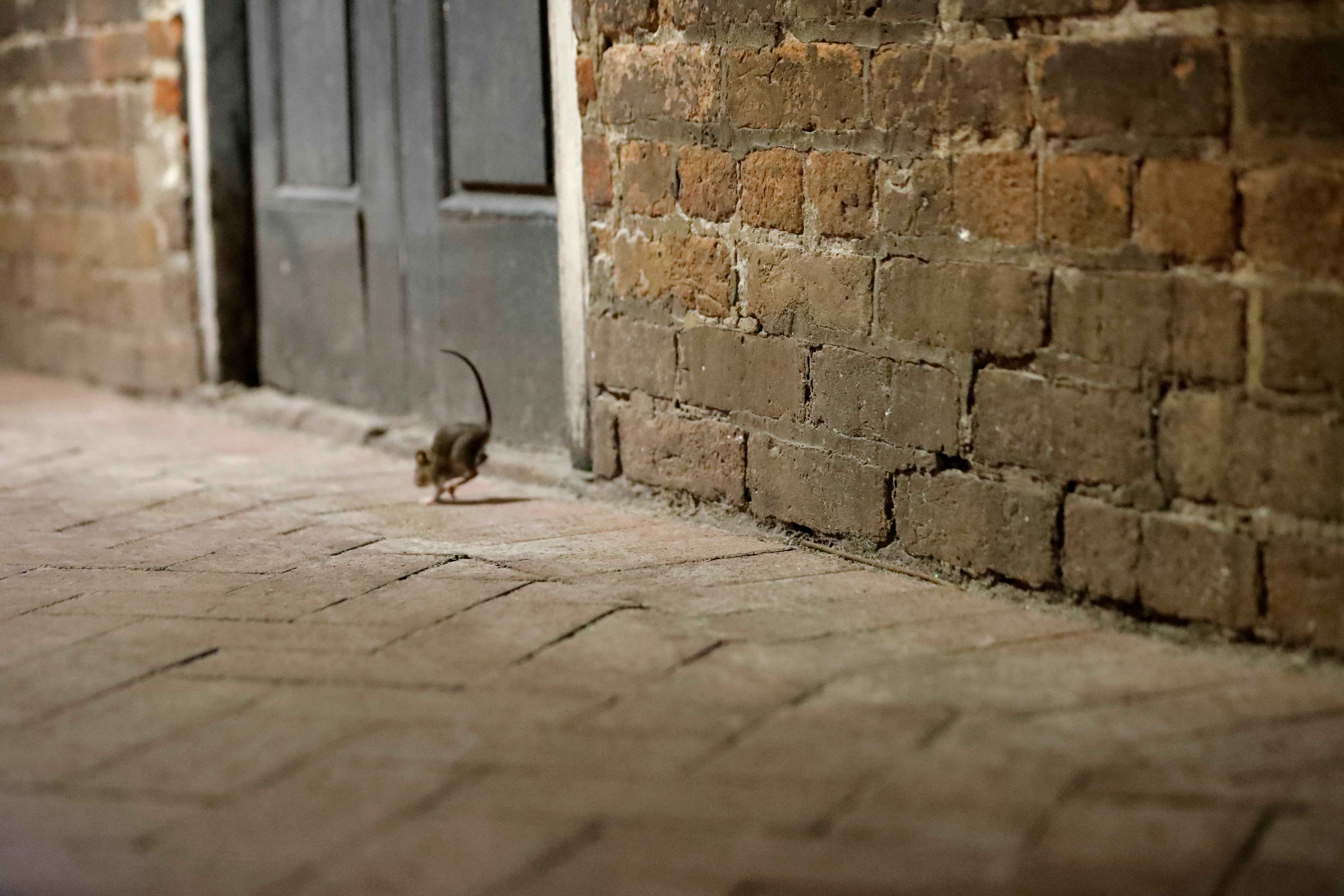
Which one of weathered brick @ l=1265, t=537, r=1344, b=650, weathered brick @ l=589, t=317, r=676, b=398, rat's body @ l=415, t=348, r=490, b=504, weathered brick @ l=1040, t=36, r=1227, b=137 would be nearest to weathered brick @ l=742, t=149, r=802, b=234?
weathered brick @ l=589, t=317, r=676, b=398

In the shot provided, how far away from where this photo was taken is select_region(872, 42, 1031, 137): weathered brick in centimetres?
290

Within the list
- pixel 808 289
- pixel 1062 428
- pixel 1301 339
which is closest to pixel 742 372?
pixel 808 289

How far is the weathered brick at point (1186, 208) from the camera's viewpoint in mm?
2615

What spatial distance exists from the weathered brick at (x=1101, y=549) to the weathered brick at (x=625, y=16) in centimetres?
143

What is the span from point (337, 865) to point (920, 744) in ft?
2.70

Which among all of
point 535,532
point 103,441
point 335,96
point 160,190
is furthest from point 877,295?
point 160,190

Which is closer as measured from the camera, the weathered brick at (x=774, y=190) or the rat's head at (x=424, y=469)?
the weathered brick at (x=774, y=190)

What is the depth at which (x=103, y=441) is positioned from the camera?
16.1ft

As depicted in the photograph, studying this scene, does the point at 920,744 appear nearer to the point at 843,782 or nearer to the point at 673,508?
the point at 843,782

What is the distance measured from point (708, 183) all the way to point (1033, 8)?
36.5 inches

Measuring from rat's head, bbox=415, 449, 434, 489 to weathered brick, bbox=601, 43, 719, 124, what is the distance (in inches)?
35.2

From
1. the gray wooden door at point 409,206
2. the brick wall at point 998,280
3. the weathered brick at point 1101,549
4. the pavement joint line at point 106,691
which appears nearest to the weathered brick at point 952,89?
the brick wall at point 998,280

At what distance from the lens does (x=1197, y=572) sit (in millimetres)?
2734

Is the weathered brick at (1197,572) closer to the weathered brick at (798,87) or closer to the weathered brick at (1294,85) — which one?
the weathered brick at (1294,85)
